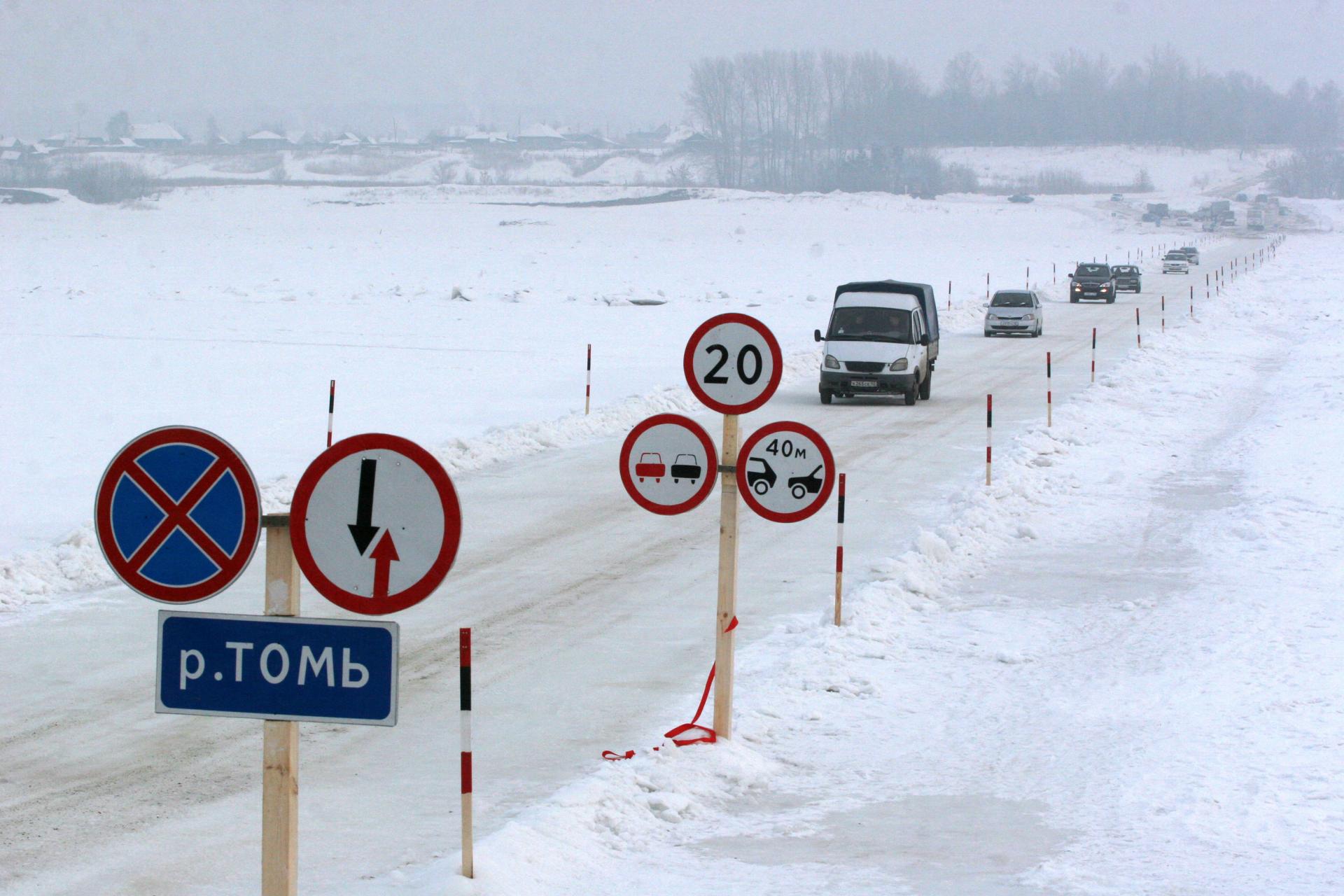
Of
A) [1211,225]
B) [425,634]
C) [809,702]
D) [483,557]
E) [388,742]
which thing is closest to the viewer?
[388,742]

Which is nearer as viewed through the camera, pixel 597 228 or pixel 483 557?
pixel 483 557

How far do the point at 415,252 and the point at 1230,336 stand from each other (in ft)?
175

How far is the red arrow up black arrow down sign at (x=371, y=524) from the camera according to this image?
15.3 feet

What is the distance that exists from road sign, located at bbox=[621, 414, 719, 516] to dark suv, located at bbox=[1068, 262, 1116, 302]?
5046 centimetres

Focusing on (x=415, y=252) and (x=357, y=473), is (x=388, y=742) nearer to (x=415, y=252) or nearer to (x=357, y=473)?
(x=357, y=473)

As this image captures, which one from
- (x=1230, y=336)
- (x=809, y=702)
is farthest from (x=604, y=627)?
(x=1230, y=336)

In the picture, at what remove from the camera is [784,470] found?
8430 mm

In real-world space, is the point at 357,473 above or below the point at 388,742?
above

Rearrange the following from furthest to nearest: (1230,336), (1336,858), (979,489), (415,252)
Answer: (415,252)
(1230,336)
(979,489)
(1336,858)

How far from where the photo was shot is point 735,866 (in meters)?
6.69

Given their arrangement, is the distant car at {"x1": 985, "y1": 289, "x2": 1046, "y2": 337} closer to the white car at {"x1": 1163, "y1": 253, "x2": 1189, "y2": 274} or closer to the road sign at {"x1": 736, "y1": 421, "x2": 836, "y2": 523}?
the road sign at {"x1": 736, "y1": 421, "x2": 836, "y2": 523}

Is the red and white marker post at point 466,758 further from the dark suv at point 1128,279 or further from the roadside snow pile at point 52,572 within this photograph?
the dark suv at point 1128,279

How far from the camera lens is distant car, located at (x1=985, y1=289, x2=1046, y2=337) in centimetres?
4175

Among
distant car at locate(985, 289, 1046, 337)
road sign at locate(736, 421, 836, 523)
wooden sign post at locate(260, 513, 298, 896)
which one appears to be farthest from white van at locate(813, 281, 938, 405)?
wooden sign post at locate(260, 513, 298, 896)
